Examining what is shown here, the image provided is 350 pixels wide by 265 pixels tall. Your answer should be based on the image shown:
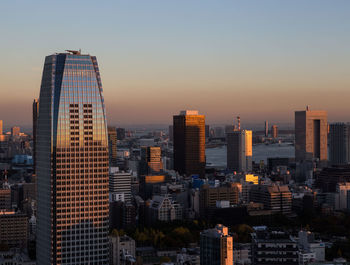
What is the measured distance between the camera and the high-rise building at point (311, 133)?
126625 mm

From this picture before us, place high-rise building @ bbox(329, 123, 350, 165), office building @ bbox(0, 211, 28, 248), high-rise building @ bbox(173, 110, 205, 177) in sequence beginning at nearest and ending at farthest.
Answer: office building @ bbox(0, 211, 28, 248), high-rise building @ bbox(173, 110, 205, 177), high-rise building @ bbox(329, 123, 350, 165)

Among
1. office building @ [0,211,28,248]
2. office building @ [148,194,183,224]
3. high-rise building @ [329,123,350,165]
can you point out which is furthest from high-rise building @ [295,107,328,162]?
office building @ [0,211,28,248]

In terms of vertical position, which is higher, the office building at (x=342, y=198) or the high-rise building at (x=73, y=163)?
the high-rise building at (x=73, y=163)

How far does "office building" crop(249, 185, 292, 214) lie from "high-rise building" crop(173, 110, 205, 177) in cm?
2737

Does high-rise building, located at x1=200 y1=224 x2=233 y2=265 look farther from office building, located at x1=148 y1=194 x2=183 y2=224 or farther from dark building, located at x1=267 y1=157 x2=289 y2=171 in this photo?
dark building, located at x1=267 y1=157 x2=289 y2=171

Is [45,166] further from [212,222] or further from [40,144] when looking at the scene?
[212,222]

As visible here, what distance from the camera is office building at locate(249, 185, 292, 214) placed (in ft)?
211

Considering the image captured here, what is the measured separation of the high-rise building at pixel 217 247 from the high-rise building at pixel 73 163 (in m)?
5.67

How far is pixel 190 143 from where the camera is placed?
93.6 m

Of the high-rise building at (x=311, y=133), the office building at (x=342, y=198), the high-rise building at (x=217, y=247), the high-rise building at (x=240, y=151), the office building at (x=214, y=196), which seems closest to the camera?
the high-rise building at (x=217, y=247)

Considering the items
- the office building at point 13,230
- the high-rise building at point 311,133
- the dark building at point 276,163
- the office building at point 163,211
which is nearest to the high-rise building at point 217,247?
the office building at point 13,230

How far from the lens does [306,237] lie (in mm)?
42406

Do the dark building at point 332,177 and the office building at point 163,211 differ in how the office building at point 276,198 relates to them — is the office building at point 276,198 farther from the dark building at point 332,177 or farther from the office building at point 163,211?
the dark building at point 332,177

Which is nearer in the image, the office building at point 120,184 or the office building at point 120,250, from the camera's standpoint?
the office building at point 120,250
